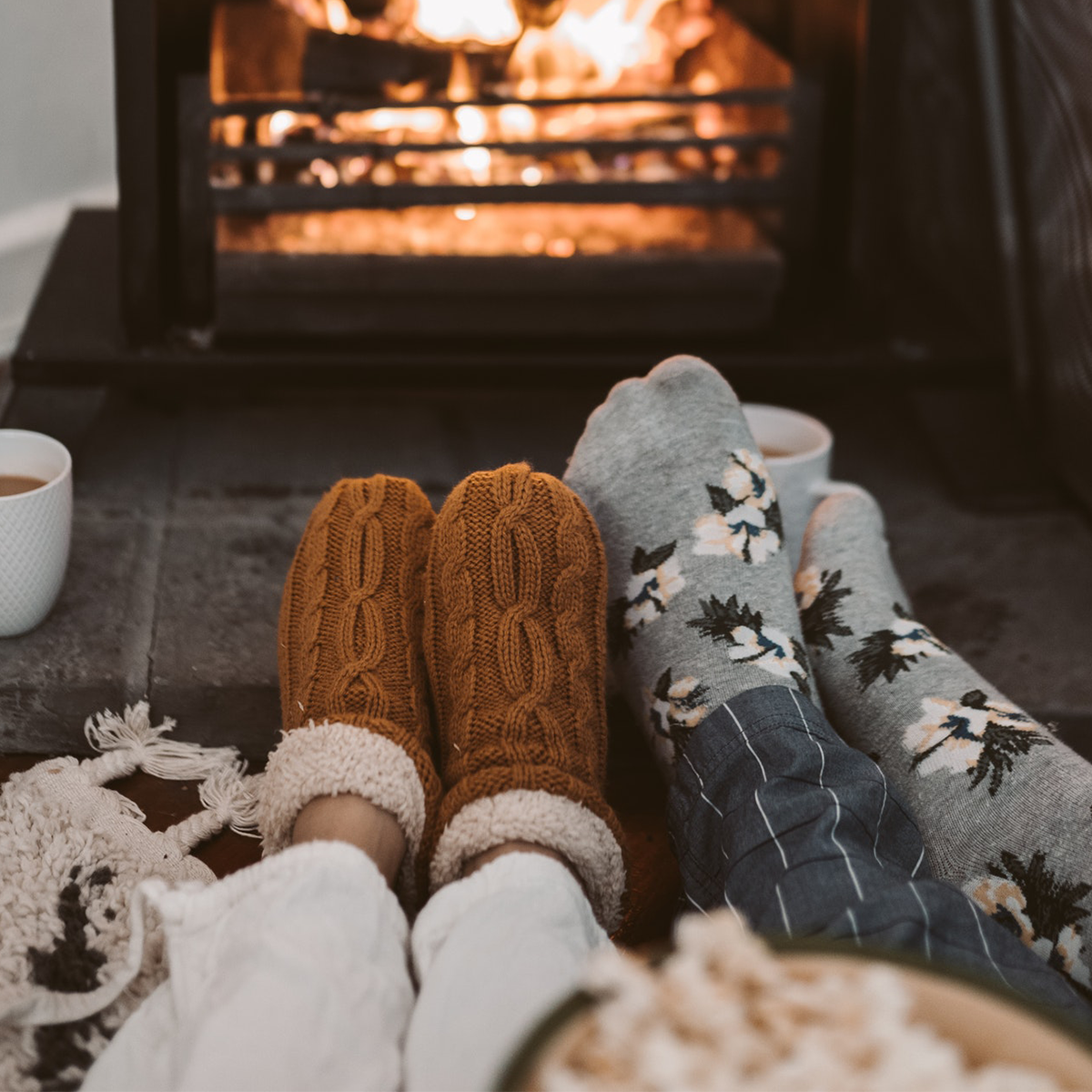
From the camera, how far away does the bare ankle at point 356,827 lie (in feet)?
1.93

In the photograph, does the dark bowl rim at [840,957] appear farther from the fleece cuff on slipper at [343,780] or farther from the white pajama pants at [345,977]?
→ the fleece cuff on slipper at [343,780]

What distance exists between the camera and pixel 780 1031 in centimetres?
29

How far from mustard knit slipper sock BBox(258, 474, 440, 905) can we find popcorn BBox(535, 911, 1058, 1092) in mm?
334

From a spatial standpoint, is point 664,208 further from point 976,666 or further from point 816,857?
point 816,857

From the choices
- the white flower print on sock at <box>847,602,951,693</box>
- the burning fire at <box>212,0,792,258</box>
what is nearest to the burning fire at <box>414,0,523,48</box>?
the burning fire at <box>212,0,792,258</box>

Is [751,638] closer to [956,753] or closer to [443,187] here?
[956,753]

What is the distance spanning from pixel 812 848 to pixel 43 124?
139cm

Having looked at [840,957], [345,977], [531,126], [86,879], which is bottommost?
[86,879]

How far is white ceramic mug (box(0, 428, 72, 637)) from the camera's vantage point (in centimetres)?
74

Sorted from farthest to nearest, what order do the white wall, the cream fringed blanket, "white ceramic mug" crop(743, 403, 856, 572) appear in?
the white wall → "white ceramic mug" crop(743, 403, 856, 572) → the cream fringed blanket

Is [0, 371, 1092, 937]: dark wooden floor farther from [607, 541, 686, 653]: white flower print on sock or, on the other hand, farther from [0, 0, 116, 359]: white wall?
[0, 0, 116, 359]: white wall

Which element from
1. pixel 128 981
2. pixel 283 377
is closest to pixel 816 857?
pixel 128 981

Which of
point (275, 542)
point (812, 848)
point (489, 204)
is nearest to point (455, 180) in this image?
point (489, 204)

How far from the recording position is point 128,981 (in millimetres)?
567
